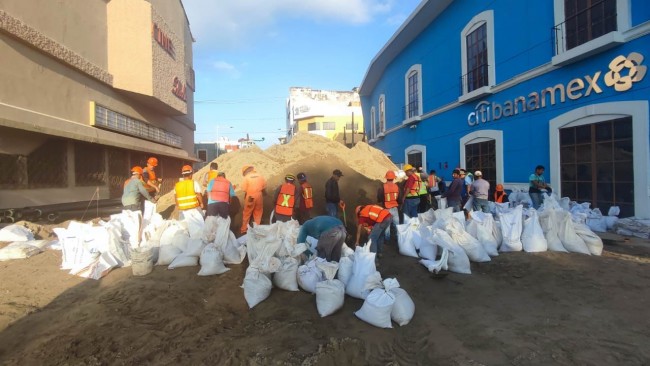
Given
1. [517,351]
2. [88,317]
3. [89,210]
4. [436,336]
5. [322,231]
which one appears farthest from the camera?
[89,210]

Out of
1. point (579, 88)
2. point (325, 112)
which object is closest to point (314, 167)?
point (579, 88)

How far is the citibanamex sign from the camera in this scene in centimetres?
704

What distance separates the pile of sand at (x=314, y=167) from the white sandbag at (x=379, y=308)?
476 cm

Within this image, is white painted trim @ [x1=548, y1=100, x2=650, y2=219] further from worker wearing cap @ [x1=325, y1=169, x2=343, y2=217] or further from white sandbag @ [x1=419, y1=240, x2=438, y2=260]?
worker wearing cap @ [x1=325, y1=169, x2=343, y2=217]

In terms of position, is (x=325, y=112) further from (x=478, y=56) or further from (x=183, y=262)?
(x=183, y=262)

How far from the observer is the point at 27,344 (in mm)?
3029

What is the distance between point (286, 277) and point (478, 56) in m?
11.1

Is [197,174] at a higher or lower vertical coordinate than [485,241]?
higher

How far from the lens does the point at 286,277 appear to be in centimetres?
420

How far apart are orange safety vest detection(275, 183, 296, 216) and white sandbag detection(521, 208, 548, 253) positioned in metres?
3.73

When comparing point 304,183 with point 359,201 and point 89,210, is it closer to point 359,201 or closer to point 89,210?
Answer: point 359,201

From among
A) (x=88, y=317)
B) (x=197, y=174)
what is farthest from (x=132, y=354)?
(x=197, y=174)

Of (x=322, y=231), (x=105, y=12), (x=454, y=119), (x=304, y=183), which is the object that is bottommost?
(x=322, y=231)

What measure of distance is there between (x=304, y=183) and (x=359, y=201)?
258 cm
